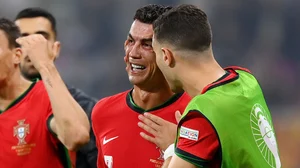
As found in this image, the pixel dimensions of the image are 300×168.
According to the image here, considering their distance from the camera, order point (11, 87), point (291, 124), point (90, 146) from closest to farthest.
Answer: point (11, 87) < point (90, 146) < point (291, 124)

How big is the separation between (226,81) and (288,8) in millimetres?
8534

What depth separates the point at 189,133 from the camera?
367 cm

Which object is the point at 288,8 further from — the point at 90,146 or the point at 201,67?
the point at 201,67

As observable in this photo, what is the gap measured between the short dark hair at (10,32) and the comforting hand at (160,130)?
1.29 metres

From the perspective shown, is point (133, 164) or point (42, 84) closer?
point (133, 164)

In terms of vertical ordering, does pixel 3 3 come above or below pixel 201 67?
below

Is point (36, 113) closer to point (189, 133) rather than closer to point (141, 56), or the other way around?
point (141, 56)

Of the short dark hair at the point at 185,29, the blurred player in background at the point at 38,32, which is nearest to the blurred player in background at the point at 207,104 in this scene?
the short dark hair at the point at 185,29

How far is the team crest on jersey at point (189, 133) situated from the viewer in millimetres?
3646

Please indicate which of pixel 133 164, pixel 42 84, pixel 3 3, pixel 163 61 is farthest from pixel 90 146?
A: pixel 3 3

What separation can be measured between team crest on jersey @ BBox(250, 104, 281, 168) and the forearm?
4.63ft

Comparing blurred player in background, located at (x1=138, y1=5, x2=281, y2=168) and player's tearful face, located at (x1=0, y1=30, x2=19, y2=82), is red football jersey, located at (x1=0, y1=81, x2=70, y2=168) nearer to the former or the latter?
player's tearful face, located at (x1=0, y1=30, x2=19, y2=82)

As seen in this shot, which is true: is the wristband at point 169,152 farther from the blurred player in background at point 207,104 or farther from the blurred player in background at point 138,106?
the blurred player in background at point 138,106

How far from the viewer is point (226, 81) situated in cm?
385
